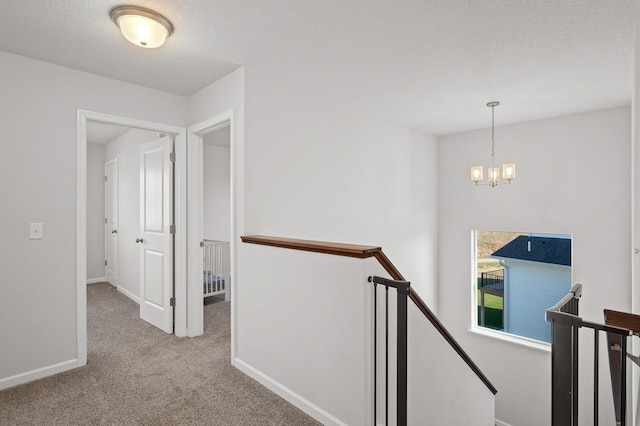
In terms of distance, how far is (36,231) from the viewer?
270 centimetres

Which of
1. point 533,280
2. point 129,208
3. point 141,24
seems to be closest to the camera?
point 141,24

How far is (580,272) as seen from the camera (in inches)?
168

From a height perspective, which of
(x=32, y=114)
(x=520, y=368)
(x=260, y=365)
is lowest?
(x=520, y=368)

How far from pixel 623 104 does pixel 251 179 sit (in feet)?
13.7

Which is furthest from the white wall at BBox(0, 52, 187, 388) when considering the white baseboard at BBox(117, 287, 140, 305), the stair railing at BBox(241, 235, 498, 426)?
the white baseboard at BBox(117, 287, 140, 305)

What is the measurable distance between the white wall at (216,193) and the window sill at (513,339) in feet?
14.0

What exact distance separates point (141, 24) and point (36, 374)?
2640 millimetres

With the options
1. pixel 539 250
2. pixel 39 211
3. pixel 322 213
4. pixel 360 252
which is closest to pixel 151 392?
pixel 39 211

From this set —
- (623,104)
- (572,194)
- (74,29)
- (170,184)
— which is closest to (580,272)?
(572,194)

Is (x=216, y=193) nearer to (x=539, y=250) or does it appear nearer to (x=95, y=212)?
(x=95, y=212)

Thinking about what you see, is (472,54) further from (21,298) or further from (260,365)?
(21,298)

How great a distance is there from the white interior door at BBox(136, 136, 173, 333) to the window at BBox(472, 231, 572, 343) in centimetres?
423

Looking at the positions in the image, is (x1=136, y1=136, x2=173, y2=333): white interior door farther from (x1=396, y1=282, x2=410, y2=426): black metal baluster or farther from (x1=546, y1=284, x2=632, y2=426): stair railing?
(x1=546, y1=284, x2=632, y2=426): stair railing

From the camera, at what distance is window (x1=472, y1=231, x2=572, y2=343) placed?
469 cm
